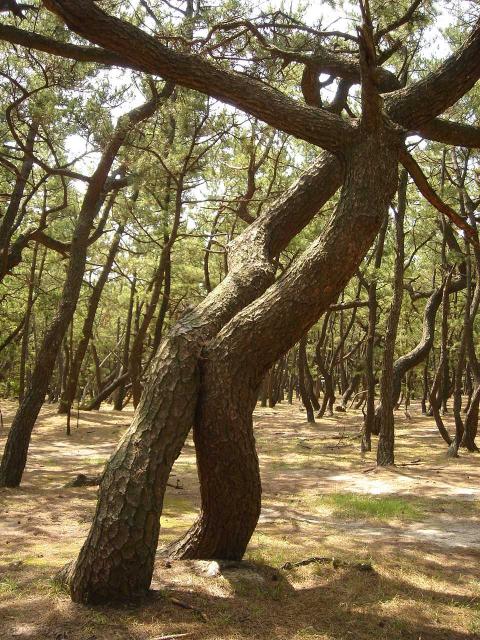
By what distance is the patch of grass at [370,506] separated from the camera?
7.30 metres

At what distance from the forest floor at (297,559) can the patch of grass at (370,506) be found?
0.03m

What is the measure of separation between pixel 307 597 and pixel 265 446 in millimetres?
10344

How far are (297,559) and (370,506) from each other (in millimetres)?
2955

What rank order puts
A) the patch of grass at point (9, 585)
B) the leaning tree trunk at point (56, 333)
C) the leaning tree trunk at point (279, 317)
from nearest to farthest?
1. the patch of grass at point (9, 585)
2. the leaning tree trunk at point (279, 317)
3. the leaning tree trunk at point (56, 333)

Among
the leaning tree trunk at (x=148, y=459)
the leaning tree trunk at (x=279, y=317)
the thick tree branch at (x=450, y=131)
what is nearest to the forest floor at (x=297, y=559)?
the leaning tree trunk at (x=148, y=459)

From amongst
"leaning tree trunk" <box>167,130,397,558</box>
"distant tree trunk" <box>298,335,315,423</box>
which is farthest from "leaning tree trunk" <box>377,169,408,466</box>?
"distant tree trunk" <box>298,335,315,423</box>

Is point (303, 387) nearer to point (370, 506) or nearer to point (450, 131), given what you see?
point (370, 506)

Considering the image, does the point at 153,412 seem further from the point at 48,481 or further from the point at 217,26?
the point at 48,481

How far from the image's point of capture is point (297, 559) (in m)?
5.04

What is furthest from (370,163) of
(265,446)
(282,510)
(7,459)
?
(265,446)

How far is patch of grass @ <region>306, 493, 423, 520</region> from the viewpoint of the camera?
7.30 meters

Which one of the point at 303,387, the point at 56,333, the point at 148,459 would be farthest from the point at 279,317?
the point at 303,387

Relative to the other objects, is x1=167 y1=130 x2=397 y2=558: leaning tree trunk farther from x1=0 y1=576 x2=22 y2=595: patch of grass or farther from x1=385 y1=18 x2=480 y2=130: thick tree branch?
x1=0 y1=576 x2=22 y2=595: patch of grass

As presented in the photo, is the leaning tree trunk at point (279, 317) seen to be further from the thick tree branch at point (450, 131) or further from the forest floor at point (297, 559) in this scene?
the thick tree branch at point (450, 131)
